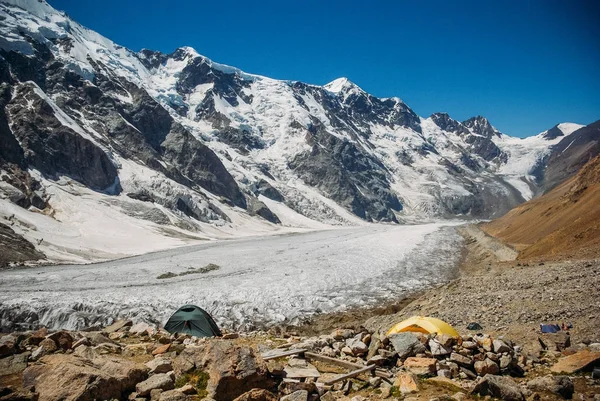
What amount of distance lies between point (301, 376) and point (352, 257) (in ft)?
164

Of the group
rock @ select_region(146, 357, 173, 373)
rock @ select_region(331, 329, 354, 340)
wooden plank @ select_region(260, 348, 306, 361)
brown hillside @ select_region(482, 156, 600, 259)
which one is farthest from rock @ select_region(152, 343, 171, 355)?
brown hillside @ select_region(482, 156, 600, 259)

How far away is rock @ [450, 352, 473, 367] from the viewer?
1076cm

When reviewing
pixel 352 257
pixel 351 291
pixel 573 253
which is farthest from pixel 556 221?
pixel 351 291

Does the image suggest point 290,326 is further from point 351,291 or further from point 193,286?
point 193,286

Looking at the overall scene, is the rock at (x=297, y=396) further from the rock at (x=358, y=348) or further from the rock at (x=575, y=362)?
the rock at (x=575, y=362)

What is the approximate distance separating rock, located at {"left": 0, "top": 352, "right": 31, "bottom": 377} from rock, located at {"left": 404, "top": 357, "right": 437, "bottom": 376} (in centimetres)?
1160

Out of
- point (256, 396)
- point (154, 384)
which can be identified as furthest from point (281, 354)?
point (154, 384)

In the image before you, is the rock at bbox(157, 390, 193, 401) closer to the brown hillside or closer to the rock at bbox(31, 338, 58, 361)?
the rock at bbox(31, 338, 58, 361)

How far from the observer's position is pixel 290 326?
25250 millimetres

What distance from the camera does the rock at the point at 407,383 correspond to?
9.72m

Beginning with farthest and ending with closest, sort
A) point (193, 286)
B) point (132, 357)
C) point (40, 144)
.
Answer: point (40, 144) → point (193, 286) → point (132, 357)

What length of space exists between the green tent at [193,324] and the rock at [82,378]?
10526 millimetres

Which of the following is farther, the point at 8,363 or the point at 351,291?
the point at 351,291

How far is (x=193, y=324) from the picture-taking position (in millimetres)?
21016
